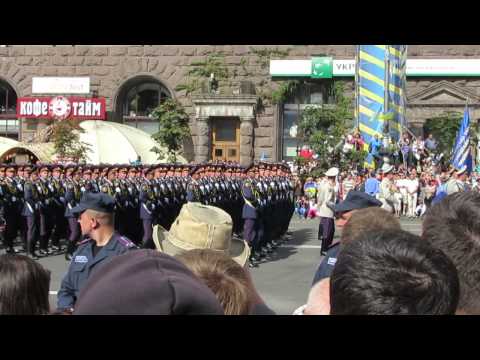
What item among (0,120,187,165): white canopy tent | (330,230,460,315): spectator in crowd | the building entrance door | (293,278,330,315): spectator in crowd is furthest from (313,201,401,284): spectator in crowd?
the building entrance door

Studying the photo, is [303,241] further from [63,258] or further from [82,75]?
[82,75]

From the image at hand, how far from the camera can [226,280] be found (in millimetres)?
2104

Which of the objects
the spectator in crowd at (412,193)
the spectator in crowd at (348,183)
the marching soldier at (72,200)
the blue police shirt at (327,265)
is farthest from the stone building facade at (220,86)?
the blue police shirt at (327,265)

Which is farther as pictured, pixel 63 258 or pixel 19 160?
pixel 19 160

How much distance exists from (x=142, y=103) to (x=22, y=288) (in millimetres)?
28485

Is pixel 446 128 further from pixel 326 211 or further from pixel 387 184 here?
pixel 326 211

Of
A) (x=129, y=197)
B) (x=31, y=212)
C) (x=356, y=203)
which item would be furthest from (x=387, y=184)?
(x=356, y=203)

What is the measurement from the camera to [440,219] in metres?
2.52

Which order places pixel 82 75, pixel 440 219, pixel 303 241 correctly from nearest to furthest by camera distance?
pixel 440 219
pixel 303 241
pixel 82 75

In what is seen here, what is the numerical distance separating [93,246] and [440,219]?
8.51ft

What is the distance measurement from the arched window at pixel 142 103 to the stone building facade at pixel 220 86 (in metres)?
0.05

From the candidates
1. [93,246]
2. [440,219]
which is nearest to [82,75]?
[93,246]
